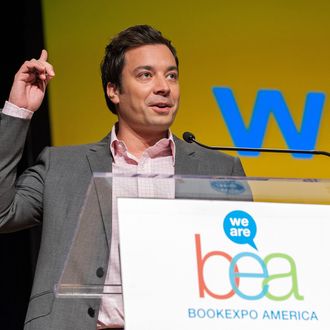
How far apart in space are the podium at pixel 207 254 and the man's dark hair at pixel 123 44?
33.4 inches

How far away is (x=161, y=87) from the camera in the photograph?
8.66 ft

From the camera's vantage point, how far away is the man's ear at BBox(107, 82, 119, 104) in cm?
281

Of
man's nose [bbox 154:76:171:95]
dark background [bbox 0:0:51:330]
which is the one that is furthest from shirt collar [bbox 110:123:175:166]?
dark background [bbox 0:0:51:330]

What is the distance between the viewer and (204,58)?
3814 mm

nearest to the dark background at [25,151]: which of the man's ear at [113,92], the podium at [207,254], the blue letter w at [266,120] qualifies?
the blue letter w at [266,120]

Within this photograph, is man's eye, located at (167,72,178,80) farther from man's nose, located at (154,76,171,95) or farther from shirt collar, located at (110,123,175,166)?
shirt collar, located at (110,123,175,166)

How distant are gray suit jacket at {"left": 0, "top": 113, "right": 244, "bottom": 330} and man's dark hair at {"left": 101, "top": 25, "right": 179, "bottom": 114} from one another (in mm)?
237

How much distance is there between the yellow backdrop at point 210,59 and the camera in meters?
3.73

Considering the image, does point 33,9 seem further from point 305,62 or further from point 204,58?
point 305,62

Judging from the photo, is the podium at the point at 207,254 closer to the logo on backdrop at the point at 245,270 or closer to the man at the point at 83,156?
the logo on backdrop at the point at 245,270

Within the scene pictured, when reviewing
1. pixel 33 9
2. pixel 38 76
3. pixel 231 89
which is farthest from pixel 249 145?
pixel 38 76

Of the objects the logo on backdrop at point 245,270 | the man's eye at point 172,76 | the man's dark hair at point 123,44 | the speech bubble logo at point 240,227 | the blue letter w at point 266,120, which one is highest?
the man's dark hair at point 123,44

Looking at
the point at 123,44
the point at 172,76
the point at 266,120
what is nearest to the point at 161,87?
the point at 172,76

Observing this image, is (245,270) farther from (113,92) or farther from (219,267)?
(113,92)
